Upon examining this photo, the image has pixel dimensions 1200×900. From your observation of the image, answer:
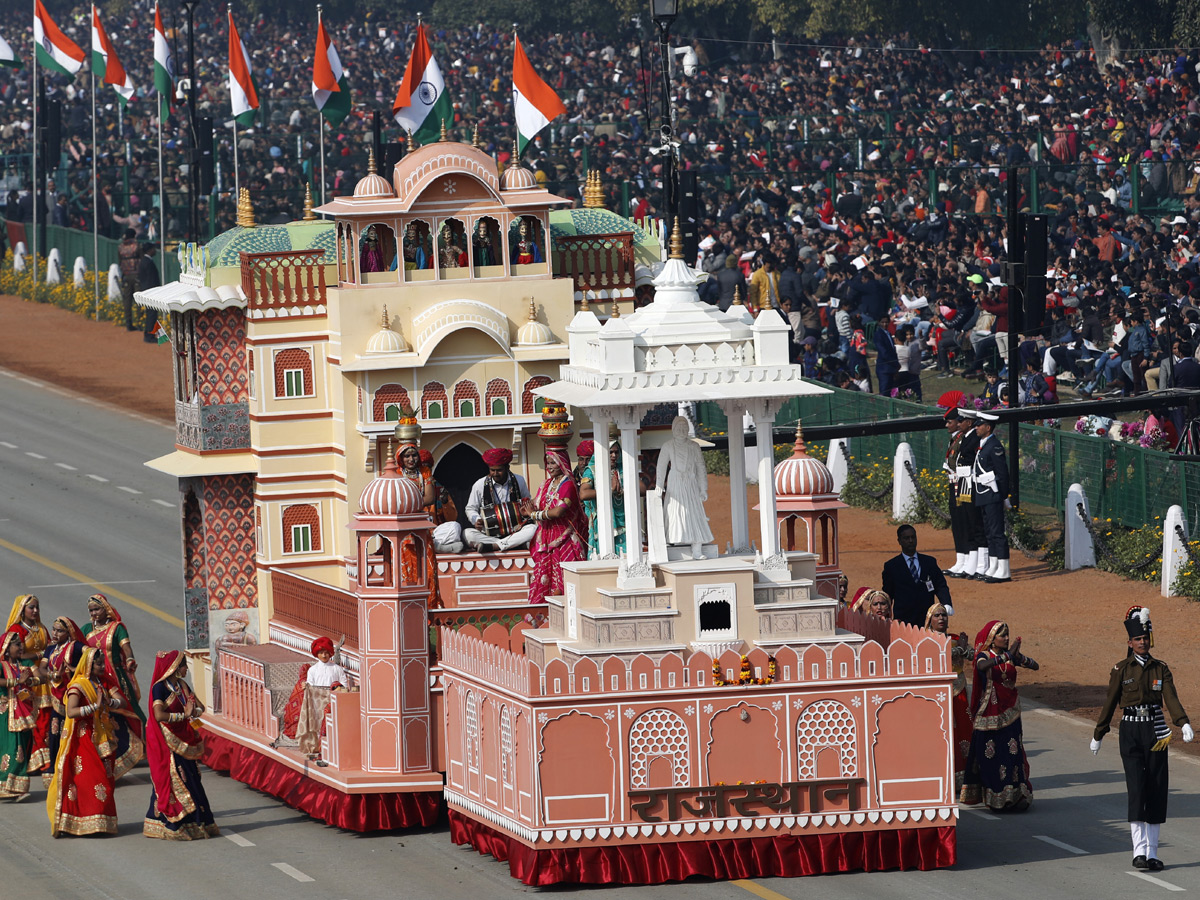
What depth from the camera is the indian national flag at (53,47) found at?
4728 cm

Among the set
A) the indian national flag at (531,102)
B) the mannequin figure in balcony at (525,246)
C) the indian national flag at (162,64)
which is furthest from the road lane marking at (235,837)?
the indian national flag at (162,64)

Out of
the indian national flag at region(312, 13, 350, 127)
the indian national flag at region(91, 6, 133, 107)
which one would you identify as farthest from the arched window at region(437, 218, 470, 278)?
the indian national flag at region(91, 6, 133, 107)

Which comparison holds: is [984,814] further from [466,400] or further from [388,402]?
[388,402]

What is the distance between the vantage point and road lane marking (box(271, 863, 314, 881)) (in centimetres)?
1822

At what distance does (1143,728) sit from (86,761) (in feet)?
25.6

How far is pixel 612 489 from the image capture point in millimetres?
18750

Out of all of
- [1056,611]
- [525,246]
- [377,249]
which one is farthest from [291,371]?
[1056,611]

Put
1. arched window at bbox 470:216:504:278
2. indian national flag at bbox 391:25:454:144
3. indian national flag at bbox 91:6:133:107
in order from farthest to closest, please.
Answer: indian national flag at bbox 91:6:133:107, indian national flag at bbox 391:25:454:144, arched window at bbox 470:216:504:278

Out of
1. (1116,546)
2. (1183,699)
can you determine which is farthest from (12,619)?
(1116,546)

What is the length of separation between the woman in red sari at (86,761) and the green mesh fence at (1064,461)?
13.4 meters

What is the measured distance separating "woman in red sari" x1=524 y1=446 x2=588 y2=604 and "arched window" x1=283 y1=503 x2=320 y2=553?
3578 mm

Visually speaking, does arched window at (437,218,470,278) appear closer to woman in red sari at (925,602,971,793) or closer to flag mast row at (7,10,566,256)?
flag mast row at (7,10,566,256)

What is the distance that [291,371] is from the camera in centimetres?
2298

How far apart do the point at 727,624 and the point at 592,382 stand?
1928mm
